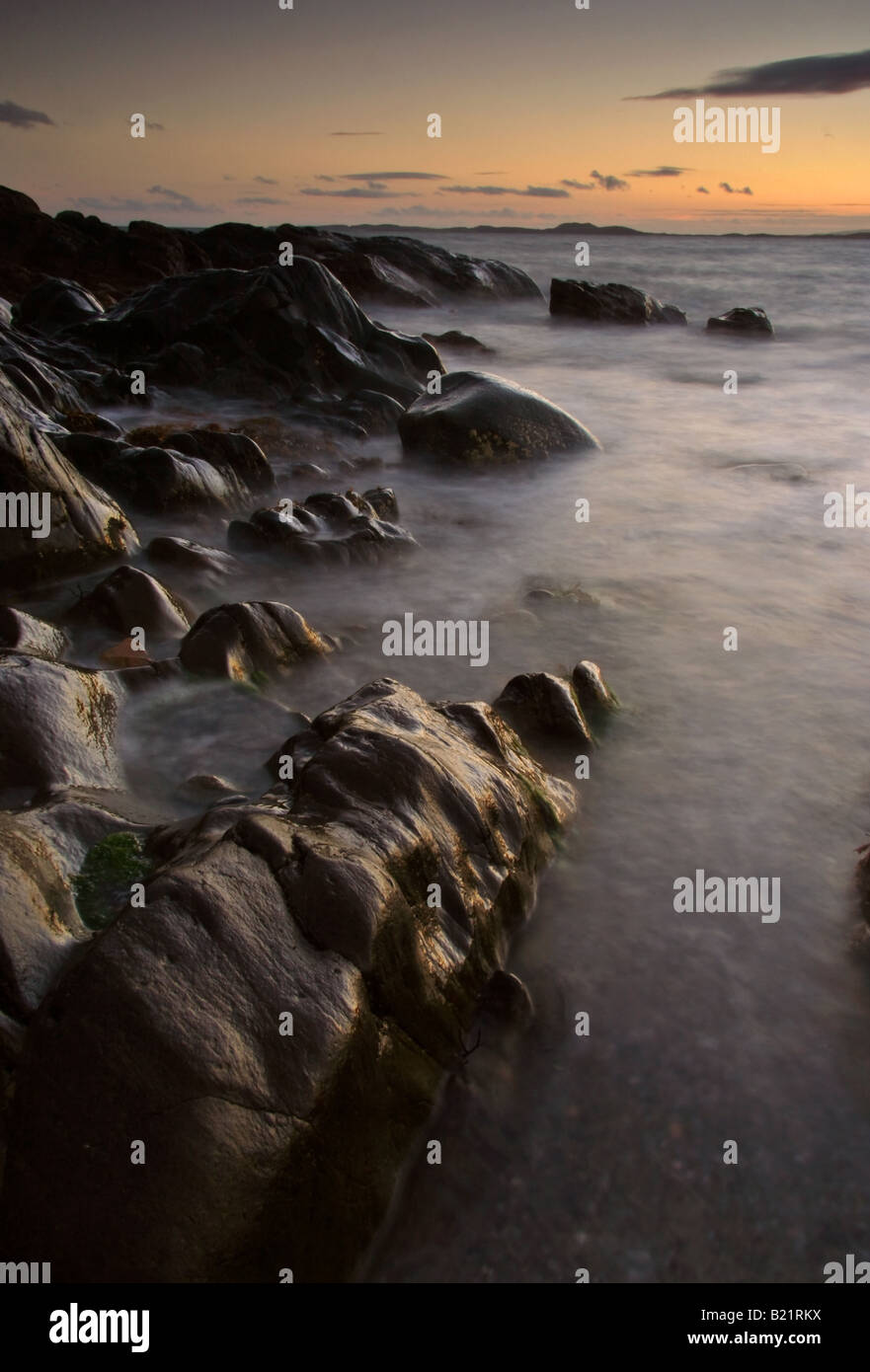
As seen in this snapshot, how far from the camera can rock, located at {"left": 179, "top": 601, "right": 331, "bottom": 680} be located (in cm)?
575

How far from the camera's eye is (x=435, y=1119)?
3.23 metres

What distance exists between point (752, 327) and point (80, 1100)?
1084 inches

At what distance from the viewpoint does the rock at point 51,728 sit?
4.15 m

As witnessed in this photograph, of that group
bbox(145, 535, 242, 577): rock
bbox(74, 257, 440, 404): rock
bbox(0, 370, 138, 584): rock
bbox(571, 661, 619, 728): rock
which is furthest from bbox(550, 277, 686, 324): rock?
bbox(571, 661, 619, 728): rock

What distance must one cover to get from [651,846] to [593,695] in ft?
4.68

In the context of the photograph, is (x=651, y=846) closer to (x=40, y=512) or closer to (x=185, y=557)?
(x=185, y=557)

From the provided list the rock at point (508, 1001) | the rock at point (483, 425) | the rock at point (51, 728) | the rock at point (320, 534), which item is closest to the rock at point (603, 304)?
the rock at point (483, 425)

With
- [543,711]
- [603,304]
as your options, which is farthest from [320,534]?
[603,304]

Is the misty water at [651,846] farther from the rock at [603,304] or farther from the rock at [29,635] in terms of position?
the rock at [603,304]

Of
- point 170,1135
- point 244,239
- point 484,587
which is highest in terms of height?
point 244,239

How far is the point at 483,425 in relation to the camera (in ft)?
38.2

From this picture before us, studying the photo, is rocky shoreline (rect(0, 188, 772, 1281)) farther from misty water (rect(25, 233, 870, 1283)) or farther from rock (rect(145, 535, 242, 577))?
misty water (rect(25, 233, 870, 1283))

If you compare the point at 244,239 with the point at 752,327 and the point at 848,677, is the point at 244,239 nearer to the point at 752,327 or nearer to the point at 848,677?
the point at 752,327

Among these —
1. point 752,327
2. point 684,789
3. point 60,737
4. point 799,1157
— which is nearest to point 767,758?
point 684,789
